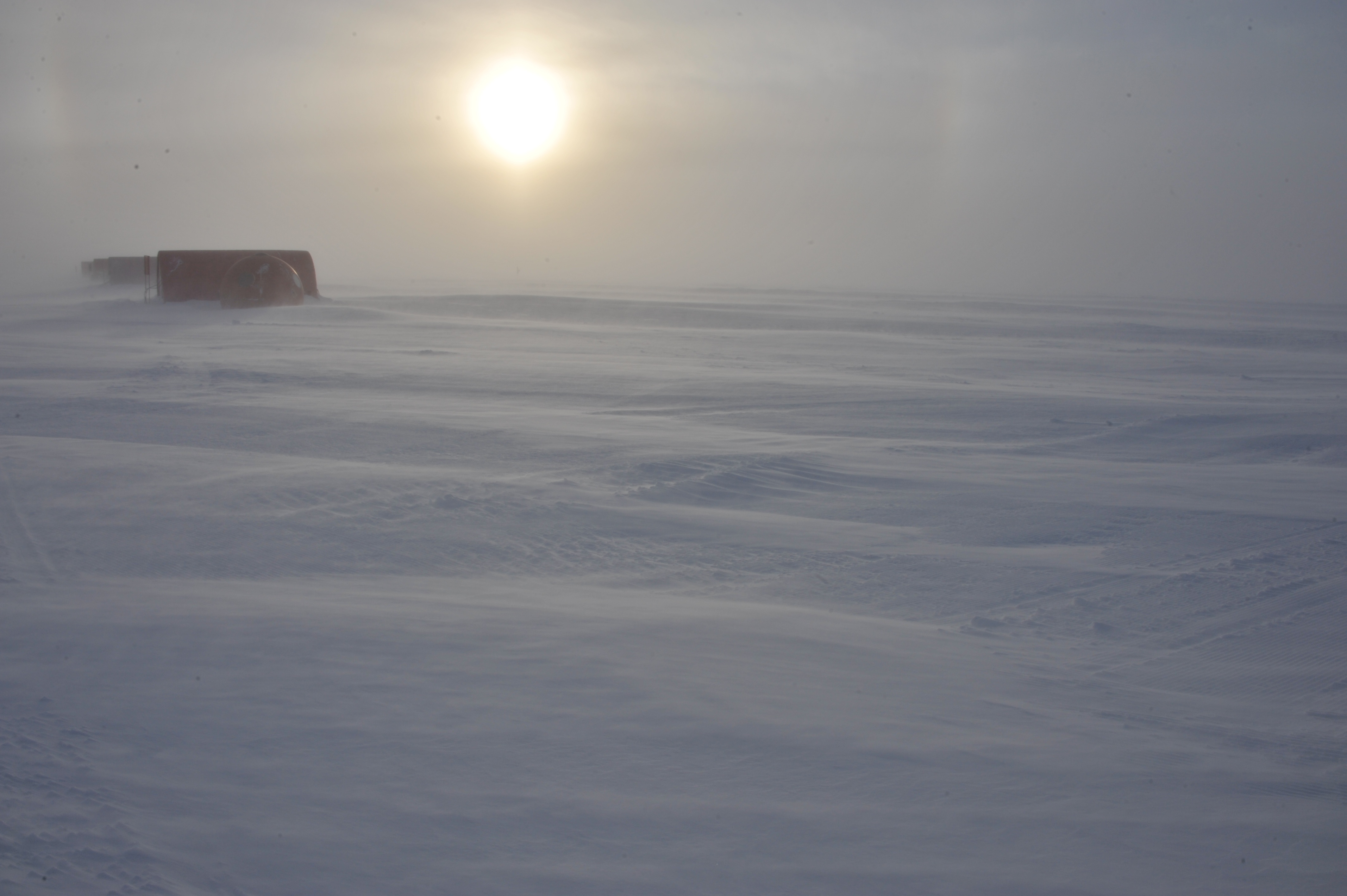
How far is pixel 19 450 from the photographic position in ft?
24.1

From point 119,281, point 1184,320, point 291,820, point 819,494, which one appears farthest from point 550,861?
point 119,281

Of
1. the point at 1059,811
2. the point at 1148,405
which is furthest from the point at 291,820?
the point at 1148,405

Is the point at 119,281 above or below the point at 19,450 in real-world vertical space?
above

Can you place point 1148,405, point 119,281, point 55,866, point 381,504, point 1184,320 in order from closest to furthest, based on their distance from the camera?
point 55,866 < point 381,504 < point 1148,405 < point 1184,320 < point 119,281

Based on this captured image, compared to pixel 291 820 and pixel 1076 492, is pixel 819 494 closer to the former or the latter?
pixel 1076 492

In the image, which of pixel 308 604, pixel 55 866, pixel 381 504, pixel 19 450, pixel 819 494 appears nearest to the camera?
pixel 55 866

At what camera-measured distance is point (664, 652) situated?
382 cm

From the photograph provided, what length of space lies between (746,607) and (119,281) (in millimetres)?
43368

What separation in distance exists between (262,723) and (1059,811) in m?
2.55

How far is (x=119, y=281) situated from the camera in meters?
39.8

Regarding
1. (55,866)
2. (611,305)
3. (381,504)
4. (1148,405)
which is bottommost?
(55,866)

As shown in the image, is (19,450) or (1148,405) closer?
(19,450)

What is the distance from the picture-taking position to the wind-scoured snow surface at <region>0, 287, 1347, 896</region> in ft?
8.40

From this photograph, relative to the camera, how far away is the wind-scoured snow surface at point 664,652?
256cm
